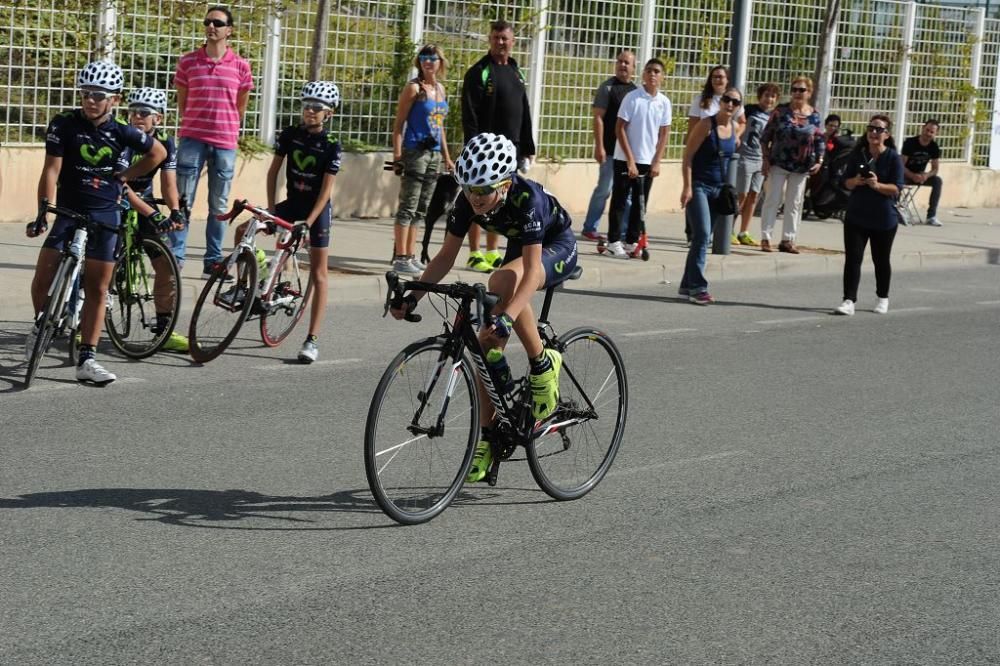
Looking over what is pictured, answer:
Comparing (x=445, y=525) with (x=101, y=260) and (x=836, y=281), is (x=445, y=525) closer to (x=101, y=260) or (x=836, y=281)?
(x=101, y=260)

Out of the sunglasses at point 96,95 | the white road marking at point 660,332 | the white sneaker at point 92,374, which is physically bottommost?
the white sneaker at point 92,374

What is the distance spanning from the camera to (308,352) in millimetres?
10102

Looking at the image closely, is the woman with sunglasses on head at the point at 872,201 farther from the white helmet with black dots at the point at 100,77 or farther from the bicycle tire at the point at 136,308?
the white helmet with black dots at the point at 100,77

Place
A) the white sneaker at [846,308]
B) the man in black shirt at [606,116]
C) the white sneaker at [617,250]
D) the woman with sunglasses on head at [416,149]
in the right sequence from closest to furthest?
1. the white sneaker at [846,308]
2. the woman with sunglasses on head at [416,149]
3. the white sneaker at [617,250]
4. the man in black shirt at [606,116]

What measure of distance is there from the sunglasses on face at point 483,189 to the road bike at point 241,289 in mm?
3530

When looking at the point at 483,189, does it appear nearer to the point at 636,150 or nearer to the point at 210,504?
the point at 210,504

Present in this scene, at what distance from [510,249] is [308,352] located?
3.43 metres

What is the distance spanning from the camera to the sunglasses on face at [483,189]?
21.2ft

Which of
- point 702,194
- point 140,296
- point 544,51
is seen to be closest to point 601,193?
point 702,194

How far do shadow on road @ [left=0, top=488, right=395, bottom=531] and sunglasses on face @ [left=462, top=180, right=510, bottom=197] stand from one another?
1.43 m

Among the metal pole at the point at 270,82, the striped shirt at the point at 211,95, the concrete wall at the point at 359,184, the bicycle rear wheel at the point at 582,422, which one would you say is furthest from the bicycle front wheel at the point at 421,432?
the metal pole at the point at 270,82

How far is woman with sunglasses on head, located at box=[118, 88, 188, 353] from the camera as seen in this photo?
955cm

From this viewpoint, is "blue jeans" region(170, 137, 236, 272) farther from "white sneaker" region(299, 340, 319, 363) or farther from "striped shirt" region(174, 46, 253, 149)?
"white sneaker" region(299, 340, 319, 363)

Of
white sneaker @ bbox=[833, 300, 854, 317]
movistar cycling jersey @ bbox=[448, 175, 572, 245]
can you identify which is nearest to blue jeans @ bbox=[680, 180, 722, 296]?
white sneaker @ bbox=[833, 300, 854, 317]
